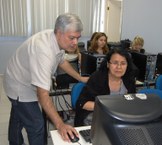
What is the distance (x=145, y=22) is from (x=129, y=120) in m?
3.85

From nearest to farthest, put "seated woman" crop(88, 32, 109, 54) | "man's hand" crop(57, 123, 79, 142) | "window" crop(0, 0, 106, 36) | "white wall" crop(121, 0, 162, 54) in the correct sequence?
A: "man's hand" crop(57, 123, 79, 142)
"seated woman" crop(88, 32, 109, 54)
"white wall" crop(121, 0, 162, 54)
"window" crop(0, 0, 106, 36)

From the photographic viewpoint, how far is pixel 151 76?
258 centimetres

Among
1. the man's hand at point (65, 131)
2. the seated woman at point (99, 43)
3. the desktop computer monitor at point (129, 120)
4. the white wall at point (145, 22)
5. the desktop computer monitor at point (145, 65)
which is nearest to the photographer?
the desktop computer monitor at point (129, 120)

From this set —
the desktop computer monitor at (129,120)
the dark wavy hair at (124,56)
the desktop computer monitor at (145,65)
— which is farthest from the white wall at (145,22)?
the desktop computer monitor at (129,120)

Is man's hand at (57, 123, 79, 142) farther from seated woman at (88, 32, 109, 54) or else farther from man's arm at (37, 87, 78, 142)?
seated woman at (88, 32, 109, 54)

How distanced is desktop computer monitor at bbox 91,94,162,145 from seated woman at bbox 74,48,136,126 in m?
1.06

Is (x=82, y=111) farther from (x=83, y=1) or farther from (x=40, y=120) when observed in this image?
(x=83, y=1)

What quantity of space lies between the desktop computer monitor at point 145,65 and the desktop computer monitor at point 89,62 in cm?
53

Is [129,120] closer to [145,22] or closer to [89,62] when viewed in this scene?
[89,62]

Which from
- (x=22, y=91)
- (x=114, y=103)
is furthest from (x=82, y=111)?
(x=114, y=103)

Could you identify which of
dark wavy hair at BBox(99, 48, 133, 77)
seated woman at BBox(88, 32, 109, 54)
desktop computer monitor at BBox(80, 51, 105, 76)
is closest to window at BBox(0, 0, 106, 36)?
seated woman at BBox(88, 32, 109, 54)

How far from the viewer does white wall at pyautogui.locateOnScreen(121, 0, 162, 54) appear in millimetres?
→ 3959

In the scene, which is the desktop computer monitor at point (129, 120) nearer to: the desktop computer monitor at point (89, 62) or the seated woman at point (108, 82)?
the seated woman at point (108, 82)

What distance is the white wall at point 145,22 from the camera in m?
3.96
